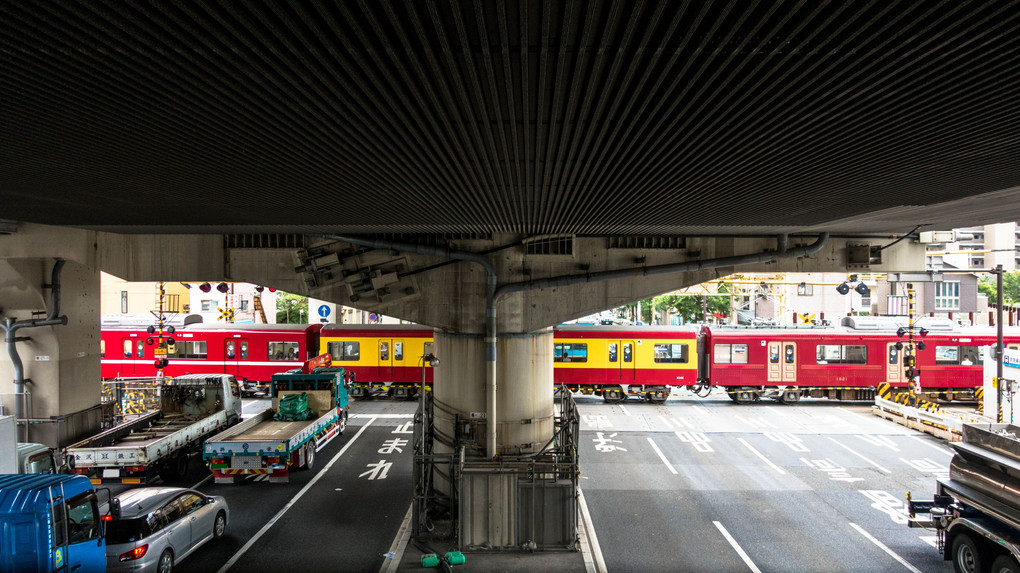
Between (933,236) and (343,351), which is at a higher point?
(933,236)

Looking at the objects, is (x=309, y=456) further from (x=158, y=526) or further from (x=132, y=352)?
(x=132, y=352)

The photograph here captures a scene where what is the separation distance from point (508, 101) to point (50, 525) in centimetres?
818

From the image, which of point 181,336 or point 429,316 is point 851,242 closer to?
point 429,316

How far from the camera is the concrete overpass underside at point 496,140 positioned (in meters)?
3.11

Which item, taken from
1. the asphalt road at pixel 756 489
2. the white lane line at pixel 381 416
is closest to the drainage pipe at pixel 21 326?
the white lane line at pixel 381 416

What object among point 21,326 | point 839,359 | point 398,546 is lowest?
point 398,546

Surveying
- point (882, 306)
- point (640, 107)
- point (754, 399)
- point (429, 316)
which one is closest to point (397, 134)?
point (640, 107)

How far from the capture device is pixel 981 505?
8500 mm

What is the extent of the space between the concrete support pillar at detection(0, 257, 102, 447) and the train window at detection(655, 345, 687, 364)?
18907 millimetres

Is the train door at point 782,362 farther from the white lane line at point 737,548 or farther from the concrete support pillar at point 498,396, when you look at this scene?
the concrete support pillar at point 498,396

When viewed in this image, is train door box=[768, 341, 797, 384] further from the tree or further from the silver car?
the tree

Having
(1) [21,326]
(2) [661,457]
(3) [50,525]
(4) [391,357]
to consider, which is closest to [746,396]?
(2) [661,457]

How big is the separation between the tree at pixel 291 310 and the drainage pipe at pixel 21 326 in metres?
26.9

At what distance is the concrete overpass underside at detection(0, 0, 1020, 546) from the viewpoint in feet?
10.2
